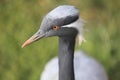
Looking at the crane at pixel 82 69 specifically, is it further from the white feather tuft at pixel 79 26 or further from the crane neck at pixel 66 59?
the white feather tuft at pixel 79 26

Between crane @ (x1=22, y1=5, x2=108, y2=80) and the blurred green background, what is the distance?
1.13 metres

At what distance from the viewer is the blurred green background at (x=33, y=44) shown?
3.94 m

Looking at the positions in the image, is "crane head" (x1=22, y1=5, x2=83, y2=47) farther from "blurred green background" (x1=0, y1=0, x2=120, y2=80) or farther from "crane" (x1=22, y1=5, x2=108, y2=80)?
"blurred green background" (x1=0, y1=0, x2=120, y2=80)

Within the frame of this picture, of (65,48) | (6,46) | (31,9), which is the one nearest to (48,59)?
(6,46)

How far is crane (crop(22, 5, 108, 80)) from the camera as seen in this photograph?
2.58 m

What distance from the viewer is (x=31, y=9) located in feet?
14.6

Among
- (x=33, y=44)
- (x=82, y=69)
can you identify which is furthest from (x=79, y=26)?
(x=33, y=44)

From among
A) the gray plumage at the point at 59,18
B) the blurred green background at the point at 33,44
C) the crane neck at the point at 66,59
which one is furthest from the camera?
the blurred green background at the point at 33,44

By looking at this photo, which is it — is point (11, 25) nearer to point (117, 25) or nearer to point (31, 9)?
point (31, 9)

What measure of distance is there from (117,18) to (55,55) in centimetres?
86

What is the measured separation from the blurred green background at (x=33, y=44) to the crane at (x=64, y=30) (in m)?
1.13

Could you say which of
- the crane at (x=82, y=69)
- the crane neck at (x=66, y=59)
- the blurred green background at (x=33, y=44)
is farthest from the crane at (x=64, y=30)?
the blurred green background at (x=33, y=44)

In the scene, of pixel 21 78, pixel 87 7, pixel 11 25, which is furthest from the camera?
pixel 87 7

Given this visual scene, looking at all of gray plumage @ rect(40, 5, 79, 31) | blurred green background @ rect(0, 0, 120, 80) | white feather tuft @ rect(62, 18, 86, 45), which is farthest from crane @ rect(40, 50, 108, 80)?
gray plumage @ rect(40, 5, 79, 31)
